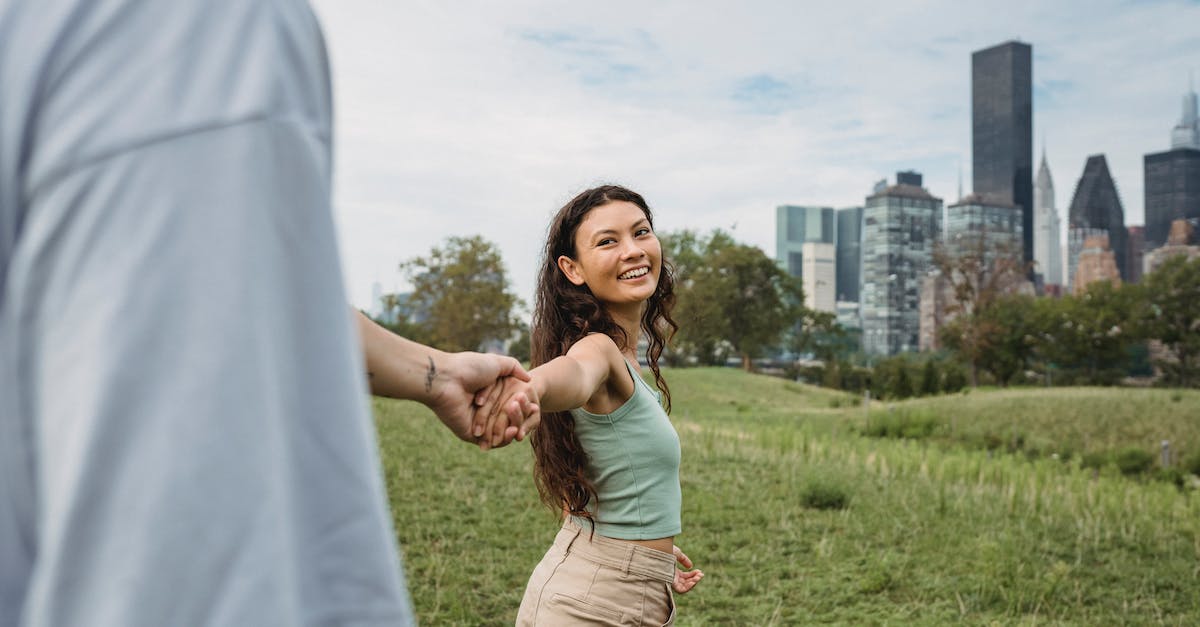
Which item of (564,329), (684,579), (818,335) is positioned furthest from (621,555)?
(818,335)

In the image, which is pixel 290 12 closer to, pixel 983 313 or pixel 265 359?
pixel 265 359

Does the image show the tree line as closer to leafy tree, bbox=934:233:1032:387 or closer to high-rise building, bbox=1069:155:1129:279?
leafy tree, bbox=934:233:1032:387

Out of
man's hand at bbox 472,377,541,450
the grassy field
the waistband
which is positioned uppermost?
man's hand at bbox 472,377,541,450

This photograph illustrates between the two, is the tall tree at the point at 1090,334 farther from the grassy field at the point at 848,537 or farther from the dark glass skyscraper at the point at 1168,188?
the dark glass skyscraper at the point at 1168,188

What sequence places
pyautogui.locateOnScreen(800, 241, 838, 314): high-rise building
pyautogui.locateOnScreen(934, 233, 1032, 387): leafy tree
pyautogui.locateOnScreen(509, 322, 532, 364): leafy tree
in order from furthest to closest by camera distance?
pyautogui.locateOnScreen(800, 241, 838, 314): high-rise building, pyautogui.locateOnScreen(934, 233, 1032, 387): leafy tree, pyautogui.locateOnScreen(509, 322, 532, 364): leafy tree

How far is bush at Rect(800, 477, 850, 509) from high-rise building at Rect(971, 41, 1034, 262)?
287 feet

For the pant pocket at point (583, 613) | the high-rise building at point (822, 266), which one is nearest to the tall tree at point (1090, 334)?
the pant pocket at point (583, 613)

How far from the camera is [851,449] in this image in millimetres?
9523

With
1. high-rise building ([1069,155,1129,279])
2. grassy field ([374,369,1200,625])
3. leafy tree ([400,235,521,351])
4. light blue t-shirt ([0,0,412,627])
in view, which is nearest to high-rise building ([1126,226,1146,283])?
high-rise building ([1069,155,1129,279])

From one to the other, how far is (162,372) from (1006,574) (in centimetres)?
530

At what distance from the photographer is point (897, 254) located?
70.6 m

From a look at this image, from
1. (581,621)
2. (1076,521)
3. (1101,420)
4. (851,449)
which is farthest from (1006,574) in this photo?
(1101,420)

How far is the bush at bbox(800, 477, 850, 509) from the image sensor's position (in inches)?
263

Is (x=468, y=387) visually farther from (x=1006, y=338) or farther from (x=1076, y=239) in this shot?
(x=1076, y=239)
